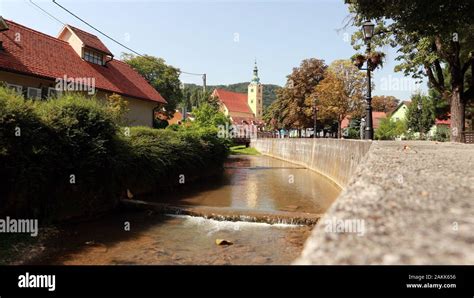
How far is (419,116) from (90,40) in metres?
50.8

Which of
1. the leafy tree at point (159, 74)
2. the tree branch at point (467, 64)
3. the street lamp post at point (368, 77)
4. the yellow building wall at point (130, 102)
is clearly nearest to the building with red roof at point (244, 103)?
the leafy tree at point (159, 74)

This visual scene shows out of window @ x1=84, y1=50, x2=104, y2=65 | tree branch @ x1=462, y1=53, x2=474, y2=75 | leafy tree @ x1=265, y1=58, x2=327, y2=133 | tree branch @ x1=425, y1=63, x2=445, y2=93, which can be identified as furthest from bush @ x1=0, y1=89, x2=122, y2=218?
leafy tree @ x1=265, y1=58, x2=327, y2=133

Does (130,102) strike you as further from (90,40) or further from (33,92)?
(33,92)

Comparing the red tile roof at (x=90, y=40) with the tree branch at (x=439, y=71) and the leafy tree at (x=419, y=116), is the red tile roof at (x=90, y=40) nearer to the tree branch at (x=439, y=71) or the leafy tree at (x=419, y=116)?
the tree branch at (x=439, y=71)

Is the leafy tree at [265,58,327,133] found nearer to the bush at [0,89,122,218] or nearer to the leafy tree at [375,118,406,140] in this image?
the leafy tree at [375,118,406,140]

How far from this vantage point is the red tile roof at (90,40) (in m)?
28.0

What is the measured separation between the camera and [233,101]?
402 feet

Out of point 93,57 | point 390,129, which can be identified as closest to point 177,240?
point 93,57

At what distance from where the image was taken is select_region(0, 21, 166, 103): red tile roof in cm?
2027

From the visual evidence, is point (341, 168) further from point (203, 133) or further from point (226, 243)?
point (226, 243)

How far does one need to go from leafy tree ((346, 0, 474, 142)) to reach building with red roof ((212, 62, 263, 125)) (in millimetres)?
83520
